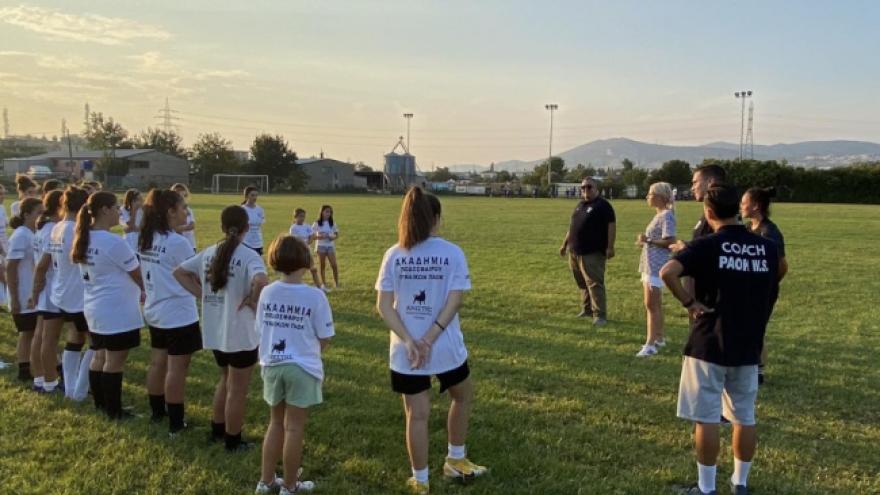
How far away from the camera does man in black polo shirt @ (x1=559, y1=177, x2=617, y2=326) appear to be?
9.39 meters

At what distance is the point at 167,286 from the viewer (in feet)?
16.6

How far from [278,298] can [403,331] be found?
795 mm

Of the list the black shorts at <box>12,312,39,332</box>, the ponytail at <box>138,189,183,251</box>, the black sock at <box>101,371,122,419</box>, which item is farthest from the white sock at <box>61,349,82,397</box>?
the ponytail at <box>138,189,183,251</box>

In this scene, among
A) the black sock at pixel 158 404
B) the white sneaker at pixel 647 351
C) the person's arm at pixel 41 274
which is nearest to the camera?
the black sock at pixel 158 404

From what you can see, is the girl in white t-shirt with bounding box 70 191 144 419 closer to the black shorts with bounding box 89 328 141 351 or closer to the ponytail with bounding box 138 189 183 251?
the black shorts with bounding box 89 328 141 351

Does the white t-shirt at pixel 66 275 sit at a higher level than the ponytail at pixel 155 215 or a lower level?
lower

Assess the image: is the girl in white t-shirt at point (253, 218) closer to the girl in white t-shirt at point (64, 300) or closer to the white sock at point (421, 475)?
the girl in white t-shirt at point (64, 300)

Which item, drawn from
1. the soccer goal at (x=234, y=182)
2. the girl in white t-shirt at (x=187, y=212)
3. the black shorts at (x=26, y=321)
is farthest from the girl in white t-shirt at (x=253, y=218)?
the soccer goal at (x=234, y=182)

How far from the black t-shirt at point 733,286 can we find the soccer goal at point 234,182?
80900mm

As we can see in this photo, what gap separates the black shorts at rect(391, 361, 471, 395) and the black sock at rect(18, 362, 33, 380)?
15.6ft

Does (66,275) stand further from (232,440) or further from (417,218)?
(417,218)

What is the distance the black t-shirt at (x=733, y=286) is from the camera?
3.93 m

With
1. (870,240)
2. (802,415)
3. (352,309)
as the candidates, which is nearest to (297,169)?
(870,240)

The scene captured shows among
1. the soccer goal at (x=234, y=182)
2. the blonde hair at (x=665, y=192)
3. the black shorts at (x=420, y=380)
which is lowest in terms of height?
the black shorts at (x=420, y=380)
